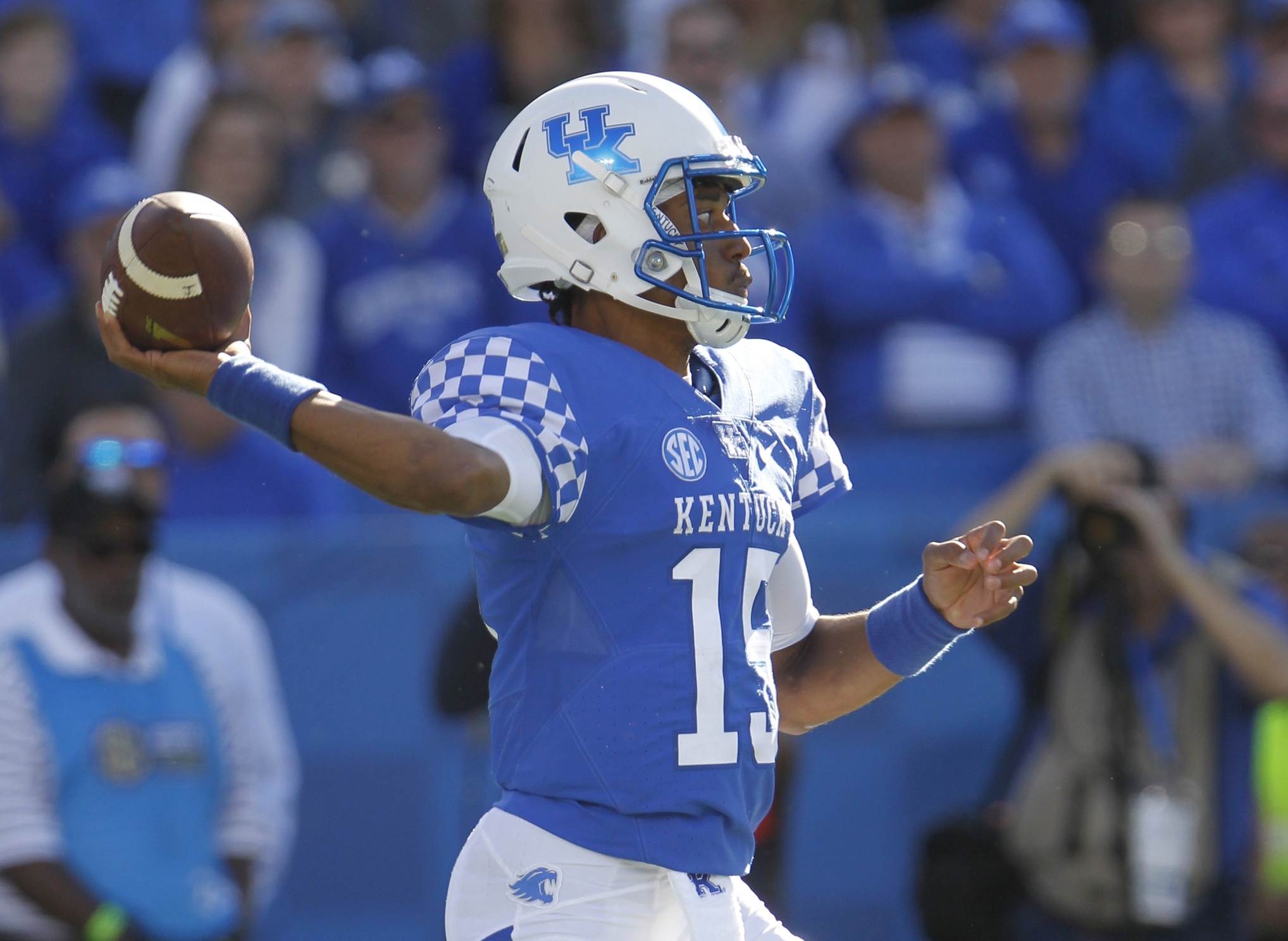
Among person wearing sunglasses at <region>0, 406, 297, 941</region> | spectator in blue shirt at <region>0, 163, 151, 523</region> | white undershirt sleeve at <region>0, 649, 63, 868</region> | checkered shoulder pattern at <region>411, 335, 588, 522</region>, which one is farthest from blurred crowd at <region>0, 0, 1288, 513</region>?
checkered shoulder pattern at <region>411, 335, 588, 522</region>

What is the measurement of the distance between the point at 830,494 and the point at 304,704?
3170mm

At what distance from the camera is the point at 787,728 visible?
3.32 m

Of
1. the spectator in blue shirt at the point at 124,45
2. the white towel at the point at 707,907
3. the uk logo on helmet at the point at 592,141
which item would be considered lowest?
the white towel at the point at 707,907

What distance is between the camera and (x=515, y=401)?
2695 millimetres

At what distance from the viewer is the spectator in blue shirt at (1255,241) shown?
24.5 ft

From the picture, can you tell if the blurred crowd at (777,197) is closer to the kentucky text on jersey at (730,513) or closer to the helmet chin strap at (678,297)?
the helmet chin strap at (678,297)

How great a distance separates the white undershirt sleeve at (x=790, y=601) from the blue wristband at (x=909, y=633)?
5.1 inches

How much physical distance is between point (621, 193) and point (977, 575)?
0.85 meters

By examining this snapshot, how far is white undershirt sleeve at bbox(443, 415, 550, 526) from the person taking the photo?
8.45ft

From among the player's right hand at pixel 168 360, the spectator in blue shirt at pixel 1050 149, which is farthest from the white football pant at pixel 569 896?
the spectator in blue shirt at pixel 1050 149

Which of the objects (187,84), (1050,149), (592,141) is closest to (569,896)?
(592,141)

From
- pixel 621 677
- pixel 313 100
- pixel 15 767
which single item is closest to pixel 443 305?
pixel 313 100

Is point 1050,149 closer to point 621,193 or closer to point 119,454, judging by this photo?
point 119,454

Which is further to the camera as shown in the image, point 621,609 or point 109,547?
point 109,547
